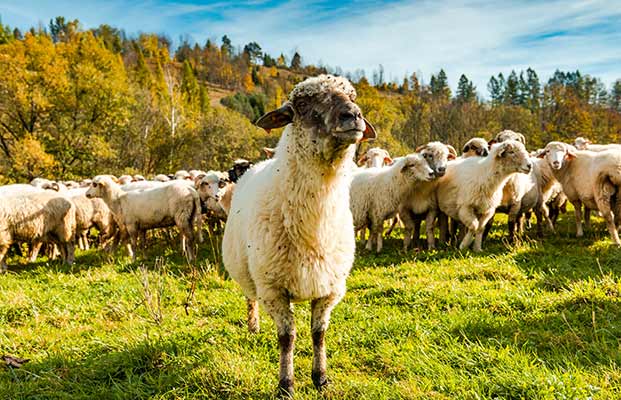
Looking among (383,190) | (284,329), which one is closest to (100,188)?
(383,190)

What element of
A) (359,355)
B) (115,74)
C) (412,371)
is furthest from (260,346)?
(115,74)

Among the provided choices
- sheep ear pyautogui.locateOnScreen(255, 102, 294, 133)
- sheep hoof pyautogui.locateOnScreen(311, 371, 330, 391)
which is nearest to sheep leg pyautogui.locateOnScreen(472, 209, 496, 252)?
sheep hoof pyautogui.locateOnScreen(311, 371, 330, 391)

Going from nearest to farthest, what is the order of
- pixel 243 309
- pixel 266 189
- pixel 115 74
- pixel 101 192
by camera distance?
pixel 266 189, pixel 243 309, pixel 101 192, pixel 115 74

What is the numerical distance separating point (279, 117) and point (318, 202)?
0.75 metres

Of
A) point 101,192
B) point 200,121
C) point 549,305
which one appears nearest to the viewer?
point 549,305

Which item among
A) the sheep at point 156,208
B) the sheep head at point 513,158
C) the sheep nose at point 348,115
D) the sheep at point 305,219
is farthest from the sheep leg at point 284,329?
the sheep at point 156,208

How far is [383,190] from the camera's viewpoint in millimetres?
8789

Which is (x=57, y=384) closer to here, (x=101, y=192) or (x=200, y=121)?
(x=101, y=192)

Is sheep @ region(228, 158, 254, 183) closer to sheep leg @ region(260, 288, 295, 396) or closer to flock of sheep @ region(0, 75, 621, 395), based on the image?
flock of sheep @ region(0, 75, 621, 395)

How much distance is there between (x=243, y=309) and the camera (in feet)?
17.7

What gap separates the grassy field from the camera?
3334 millimetres

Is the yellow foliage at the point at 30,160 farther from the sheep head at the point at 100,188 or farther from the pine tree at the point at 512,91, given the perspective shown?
the pine tree at the point at 512,91

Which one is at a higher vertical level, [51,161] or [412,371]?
[51,161]

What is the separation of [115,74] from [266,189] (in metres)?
34.6
